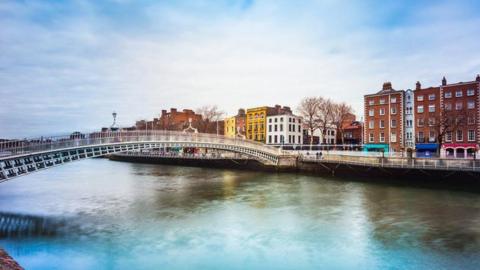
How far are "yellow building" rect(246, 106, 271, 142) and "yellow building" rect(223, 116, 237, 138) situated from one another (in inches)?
160

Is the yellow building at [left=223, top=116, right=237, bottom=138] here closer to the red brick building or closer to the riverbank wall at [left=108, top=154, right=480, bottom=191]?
the riverbank wall at [left=108, top=154, right=480, bottom=191]

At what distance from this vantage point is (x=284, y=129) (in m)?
60.2

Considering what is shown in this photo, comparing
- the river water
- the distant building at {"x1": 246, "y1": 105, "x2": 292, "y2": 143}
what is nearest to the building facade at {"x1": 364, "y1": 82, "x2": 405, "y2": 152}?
the distant building at {"x1": 246, "y1": 105, "x2": 292, "y2": 143}

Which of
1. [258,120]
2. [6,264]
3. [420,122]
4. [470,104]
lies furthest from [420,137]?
[6,264]

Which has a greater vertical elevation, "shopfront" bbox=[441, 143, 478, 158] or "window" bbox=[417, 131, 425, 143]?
"window" bbox=[417, 131, 425, 143]

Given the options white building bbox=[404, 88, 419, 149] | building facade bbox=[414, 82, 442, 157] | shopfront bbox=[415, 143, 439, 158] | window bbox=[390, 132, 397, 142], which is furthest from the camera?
window bbox=[390, 132, 397, 142]

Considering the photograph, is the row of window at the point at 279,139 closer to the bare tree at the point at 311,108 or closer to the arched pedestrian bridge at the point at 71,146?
the bare tree at the point at 311,108

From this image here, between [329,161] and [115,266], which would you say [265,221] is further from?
[329,161]

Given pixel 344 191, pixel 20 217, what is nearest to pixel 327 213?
pixel 344 191

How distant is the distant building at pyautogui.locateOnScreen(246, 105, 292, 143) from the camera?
63188 mm

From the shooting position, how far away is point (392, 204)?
19.3 metres

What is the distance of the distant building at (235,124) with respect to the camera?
6838cm

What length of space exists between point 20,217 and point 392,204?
18647 mm

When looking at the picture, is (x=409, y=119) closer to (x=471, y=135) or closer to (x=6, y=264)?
(x=471, y=135)
